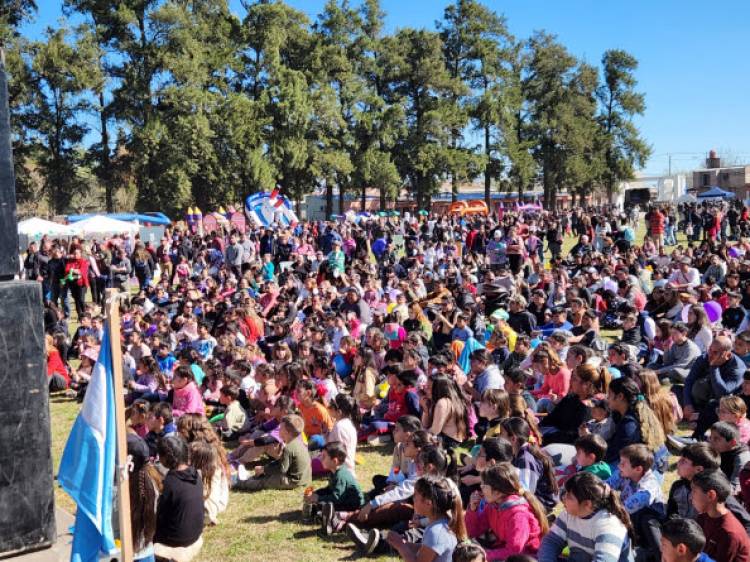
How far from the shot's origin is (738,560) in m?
4.26

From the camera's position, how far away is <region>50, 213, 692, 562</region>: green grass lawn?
5.96 metres

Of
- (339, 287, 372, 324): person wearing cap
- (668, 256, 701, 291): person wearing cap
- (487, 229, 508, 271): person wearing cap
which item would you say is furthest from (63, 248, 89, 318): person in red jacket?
(668, 256, 701, 291): person wearing cap

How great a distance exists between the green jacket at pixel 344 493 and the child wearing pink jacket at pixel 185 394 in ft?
9.32

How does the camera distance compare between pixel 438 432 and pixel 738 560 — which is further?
pixel 438 432

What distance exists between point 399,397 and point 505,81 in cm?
4748

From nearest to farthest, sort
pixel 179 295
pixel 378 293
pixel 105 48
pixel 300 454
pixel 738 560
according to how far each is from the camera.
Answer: pixel 738 560 < pixel 300 454 < pixel 378 293 < pixel 179 295 < pixel 105 48

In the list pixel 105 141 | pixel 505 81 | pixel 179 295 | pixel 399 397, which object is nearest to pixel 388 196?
pixel 505 81

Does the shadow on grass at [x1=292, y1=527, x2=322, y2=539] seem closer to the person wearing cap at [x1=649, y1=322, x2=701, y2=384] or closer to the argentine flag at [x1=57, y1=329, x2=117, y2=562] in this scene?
the argentine flag at [x1=57, y1=329, x2=117, y2=562]

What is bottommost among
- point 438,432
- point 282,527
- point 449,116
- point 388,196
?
point 282,527

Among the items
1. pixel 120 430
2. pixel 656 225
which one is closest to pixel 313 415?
pixel 120 430

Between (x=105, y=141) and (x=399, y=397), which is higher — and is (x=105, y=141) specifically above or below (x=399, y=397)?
above

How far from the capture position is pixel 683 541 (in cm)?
385

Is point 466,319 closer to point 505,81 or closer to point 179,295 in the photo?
point 179,295

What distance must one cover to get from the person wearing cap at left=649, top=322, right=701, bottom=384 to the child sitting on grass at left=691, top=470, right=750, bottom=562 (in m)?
5.20
